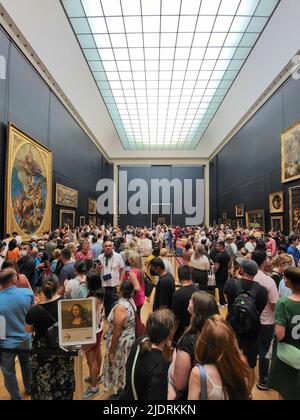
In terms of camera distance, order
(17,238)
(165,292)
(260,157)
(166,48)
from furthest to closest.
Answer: (260,157) < (166,48) < (17,238) < (165,292)

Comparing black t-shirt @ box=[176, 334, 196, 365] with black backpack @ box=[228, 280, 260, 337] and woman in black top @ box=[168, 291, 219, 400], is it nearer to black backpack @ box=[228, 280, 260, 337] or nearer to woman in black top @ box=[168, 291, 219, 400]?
woman in black top @ box=[168, 291, 219, 400]

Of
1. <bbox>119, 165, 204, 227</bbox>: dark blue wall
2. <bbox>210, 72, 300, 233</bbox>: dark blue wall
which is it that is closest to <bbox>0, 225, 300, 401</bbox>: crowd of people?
<bbox>210, 72, 300, 233</bbox>: dark blue wall

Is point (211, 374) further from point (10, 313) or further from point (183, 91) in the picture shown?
point (183, 91)

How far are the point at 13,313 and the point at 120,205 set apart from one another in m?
28.4

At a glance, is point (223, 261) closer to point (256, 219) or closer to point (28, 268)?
point (28, 268)

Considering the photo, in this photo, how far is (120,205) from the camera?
1241 inches

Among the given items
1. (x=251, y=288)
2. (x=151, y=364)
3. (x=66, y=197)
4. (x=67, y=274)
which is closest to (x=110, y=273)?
(x=67, y=274)

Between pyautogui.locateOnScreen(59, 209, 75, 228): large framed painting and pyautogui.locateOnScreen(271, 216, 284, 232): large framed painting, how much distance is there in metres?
10.4

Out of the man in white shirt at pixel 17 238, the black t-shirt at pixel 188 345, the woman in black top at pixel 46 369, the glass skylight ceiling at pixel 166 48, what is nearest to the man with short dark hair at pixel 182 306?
the black t-shirt at pixel 188 345

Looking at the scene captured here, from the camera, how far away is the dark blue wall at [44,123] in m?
9.03

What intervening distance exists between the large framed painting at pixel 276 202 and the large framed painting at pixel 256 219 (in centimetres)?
133

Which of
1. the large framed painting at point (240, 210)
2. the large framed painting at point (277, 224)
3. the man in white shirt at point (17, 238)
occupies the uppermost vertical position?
the large framed painting at point (240, 210)

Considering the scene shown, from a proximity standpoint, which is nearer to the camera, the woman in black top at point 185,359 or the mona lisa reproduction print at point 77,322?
the woman in black top at point 185,359

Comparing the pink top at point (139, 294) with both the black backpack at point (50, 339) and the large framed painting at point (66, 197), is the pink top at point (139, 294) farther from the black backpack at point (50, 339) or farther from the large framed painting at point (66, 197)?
the large framed painting at point (66, 197)
